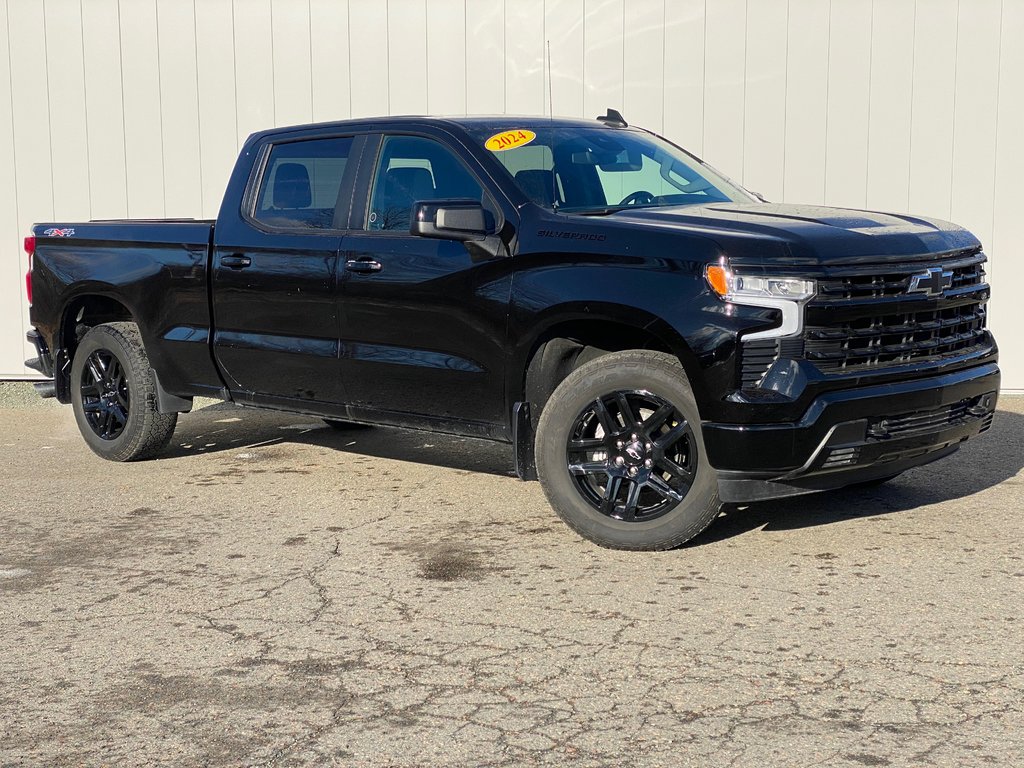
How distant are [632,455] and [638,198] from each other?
4.31 feet

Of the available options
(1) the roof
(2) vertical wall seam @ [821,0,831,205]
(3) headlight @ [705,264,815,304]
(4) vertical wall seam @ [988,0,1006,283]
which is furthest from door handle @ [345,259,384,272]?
(4) vertical wall seam @ [988,0,1006,283]

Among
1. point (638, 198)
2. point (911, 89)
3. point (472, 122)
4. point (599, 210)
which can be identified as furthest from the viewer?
point (911, 89)

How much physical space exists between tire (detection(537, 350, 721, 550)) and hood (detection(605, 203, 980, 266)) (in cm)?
57

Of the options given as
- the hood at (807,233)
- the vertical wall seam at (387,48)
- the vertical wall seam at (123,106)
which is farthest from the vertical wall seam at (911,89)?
the vertical wall seam at (123,106)

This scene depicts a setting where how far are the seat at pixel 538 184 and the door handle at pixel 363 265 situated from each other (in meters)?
0.77

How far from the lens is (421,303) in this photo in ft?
20.2

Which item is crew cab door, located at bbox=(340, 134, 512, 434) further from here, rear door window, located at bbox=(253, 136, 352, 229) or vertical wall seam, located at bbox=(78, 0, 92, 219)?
vertical wall seam, located at bbox=(78, 0, 92, 219)

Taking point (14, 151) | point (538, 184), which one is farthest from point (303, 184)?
point (14, 151)

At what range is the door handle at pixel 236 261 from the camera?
6867 millimetres

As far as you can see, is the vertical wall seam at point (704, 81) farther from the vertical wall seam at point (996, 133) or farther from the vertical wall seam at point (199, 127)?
the vertical wall seam at point (199, 127)

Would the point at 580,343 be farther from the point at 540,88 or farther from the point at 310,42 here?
the point at 310,42

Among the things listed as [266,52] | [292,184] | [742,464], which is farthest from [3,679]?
[266,52]

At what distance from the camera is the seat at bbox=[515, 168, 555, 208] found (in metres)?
6.00

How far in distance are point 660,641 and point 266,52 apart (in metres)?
7.42
